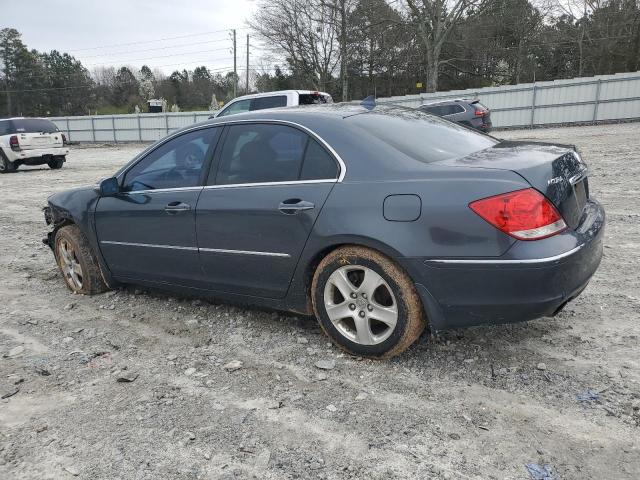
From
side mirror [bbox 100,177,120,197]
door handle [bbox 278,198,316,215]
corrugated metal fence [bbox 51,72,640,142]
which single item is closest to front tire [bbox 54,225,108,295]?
side mirror [bbox 100,177,120,197]

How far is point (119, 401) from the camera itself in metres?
2.87

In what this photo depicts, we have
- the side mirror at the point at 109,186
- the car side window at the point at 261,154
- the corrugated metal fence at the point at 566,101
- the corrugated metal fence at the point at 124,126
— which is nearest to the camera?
the car side window at the point at 261,154

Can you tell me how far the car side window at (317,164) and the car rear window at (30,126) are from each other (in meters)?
15.9

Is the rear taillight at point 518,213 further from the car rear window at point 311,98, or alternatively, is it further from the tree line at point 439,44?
the tree line at point 439,44

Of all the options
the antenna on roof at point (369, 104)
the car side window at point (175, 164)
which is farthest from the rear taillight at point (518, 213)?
the car side window at point (175, 164)

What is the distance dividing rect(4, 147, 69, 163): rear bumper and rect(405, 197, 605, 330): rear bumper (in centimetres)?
1691

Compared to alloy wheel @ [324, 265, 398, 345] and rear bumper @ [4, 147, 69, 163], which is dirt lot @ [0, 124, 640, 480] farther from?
rear bumper @ [4, 147, 69, 163]

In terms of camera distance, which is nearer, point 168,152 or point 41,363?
point 41,363

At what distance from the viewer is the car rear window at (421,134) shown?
10.4ft

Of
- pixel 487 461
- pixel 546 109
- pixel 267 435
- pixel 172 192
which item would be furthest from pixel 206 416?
pixel 546 109

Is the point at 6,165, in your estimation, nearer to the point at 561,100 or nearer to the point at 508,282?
the point at 508,282

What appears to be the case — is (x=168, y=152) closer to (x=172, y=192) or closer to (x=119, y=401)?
(x=172, y=192)

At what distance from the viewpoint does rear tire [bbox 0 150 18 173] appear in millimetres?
16391

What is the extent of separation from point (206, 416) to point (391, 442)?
96 centimetres
